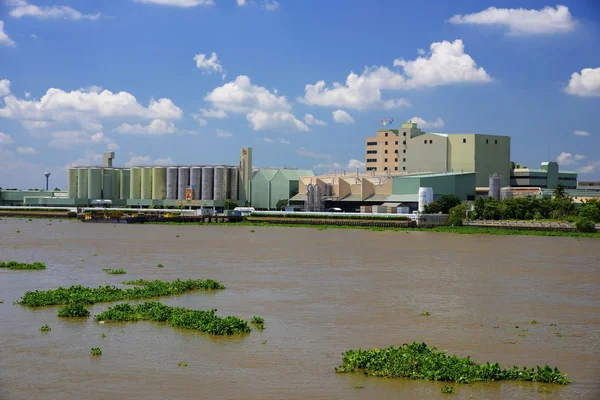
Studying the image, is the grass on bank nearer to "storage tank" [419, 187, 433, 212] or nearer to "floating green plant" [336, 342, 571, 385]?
"floating green plant" [336, 342, 571, 385]

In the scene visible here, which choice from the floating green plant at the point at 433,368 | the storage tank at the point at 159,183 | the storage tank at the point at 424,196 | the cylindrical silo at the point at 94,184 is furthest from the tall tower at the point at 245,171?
the floating green plant at the point at 433,368

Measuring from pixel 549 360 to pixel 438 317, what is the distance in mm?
4905

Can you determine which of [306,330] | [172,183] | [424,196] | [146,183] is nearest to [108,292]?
[306,330]

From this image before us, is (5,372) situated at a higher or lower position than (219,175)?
lower

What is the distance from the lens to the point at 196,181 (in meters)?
128

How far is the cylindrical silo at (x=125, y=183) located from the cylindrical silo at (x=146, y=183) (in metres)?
5.56

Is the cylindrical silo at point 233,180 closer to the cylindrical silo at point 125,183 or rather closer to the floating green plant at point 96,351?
the cylindrical silo at point 125,183

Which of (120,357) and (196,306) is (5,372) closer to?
(120,357)

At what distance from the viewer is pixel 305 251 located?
4303cm

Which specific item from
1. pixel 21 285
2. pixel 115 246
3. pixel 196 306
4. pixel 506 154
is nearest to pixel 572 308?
pixel 196 306

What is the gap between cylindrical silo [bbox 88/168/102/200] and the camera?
137 m

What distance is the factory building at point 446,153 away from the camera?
368ft

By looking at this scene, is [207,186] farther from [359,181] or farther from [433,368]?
[433,368]

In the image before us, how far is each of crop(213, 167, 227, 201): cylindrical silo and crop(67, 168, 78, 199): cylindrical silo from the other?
34837 mm
